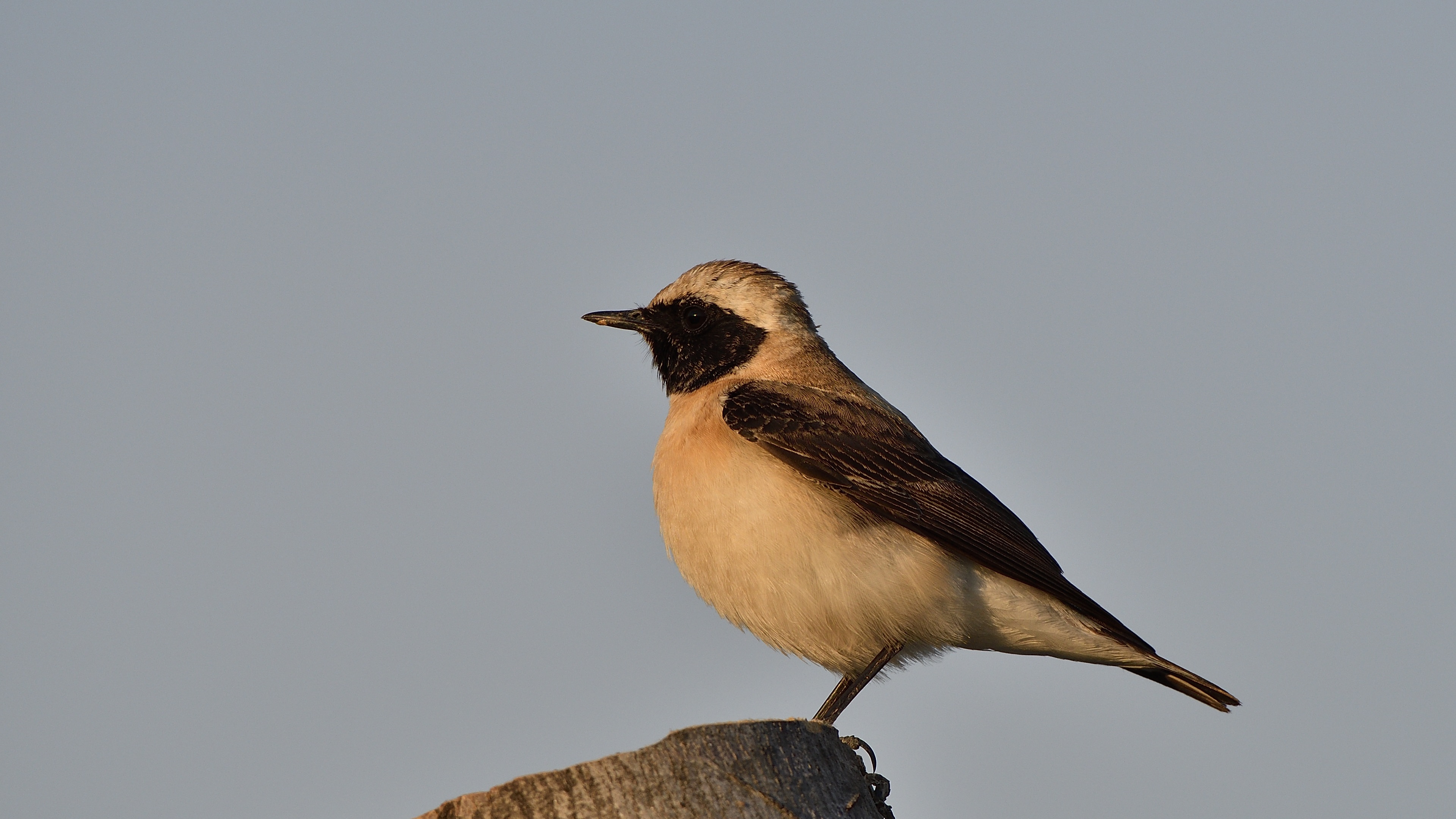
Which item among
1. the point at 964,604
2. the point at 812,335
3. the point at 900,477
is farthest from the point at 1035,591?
the point at 812,335

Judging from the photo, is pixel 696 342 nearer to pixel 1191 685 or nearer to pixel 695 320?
pixel 695 320

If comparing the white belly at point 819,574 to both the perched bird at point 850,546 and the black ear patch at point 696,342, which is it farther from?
the black ear patch at point 696,342

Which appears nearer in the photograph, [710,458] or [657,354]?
[710,458]

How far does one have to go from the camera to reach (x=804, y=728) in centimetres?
498

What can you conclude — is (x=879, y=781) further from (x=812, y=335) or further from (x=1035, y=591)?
(x=812, y=335)

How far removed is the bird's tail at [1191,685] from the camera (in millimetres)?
8648

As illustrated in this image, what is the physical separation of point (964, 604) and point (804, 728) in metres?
3.84

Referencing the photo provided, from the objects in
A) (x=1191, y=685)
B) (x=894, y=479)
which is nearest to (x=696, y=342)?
(x=894, y=479)

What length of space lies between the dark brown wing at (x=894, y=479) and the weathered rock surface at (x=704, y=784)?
371cm

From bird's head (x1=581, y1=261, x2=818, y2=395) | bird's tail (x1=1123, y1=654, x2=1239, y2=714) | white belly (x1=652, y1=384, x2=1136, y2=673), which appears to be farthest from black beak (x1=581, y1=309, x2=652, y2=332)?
bird's tail (x1=1123, y1=654, x2=1239, y2=714)

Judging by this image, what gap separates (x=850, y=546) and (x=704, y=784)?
12.8 ft

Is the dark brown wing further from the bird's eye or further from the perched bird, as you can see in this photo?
the bird's eye

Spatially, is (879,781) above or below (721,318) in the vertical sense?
below

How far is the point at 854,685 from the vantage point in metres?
8.65
